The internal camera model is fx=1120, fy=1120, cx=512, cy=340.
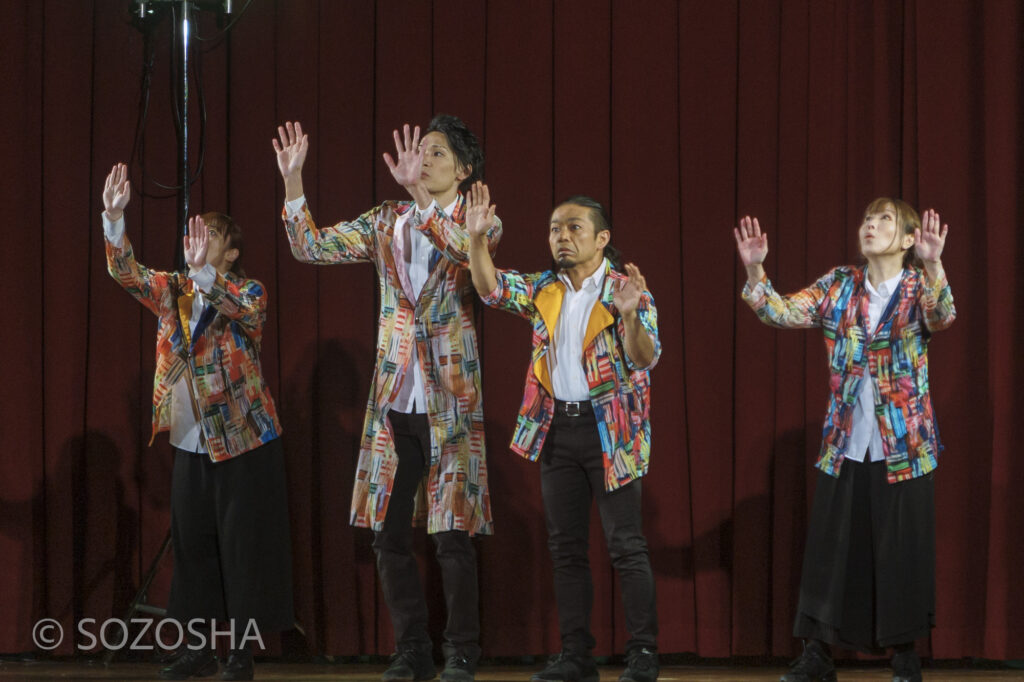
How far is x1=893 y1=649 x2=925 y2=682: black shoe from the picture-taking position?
3.56m

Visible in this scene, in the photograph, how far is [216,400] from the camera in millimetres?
3670

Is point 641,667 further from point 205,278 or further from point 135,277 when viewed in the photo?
point 135,277

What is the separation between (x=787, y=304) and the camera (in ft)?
11.9

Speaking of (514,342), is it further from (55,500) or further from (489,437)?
(55,500)

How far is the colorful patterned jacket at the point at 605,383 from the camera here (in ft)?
11.1

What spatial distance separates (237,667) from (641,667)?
51.8 inches

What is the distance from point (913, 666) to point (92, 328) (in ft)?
10.8

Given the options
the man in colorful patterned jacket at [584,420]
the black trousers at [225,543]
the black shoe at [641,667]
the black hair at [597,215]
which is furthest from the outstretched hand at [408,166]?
the black shoe at [641,667]

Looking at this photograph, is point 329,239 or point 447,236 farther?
point 329,239

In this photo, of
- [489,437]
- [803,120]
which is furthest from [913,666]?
[803,120]

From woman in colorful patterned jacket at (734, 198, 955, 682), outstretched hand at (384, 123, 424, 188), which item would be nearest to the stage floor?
woman in colorful patterned jacket at (734, 198, 955, 682)

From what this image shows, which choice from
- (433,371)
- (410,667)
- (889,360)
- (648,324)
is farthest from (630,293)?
(410,667)

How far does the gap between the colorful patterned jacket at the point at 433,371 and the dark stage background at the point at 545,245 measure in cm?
84

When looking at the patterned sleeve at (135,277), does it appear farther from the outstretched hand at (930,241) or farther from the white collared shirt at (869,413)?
the outstretched hand at (930,241)
